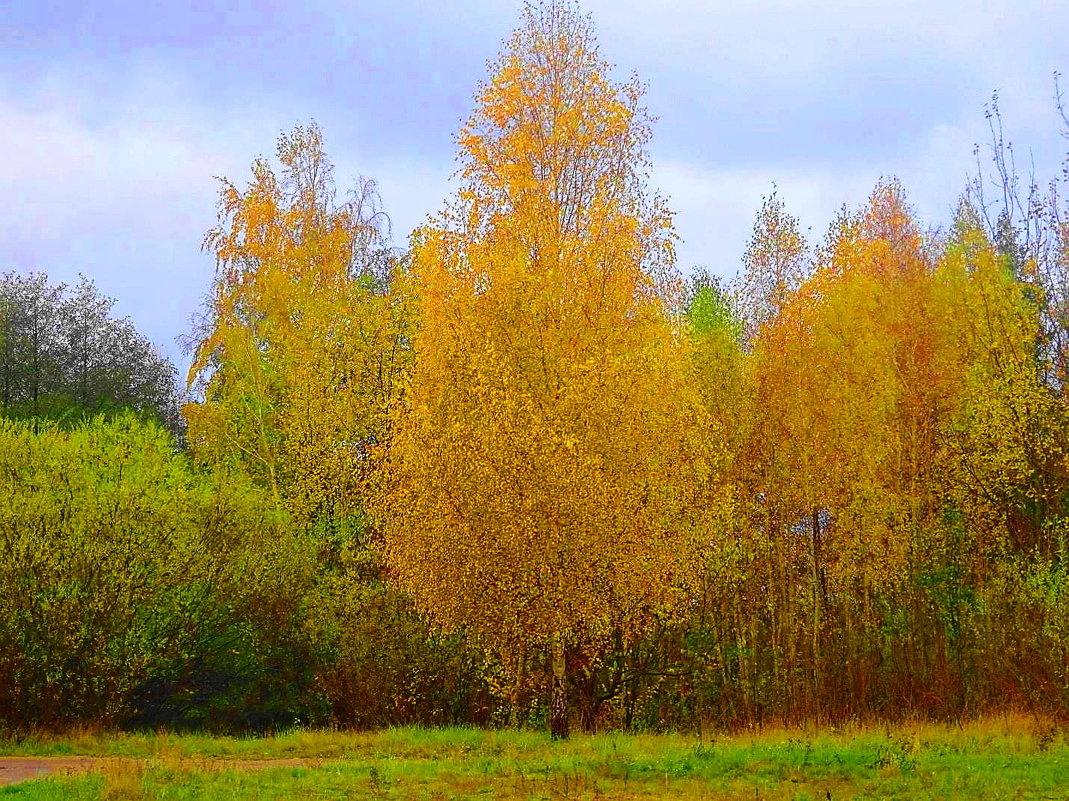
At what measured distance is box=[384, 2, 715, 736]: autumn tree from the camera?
16.9 m

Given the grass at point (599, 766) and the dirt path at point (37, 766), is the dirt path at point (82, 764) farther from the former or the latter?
the grass at point (599, 766)

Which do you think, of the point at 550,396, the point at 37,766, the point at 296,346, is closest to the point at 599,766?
the point at 550,396

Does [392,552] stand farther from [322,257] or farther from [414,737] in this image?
[322,257]

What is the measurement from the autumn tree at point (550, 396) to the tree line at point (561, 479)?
58 mm

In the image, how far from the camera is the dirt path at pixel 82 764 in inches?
570

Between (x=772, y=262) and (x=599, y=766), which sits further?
(x=772, y=262)

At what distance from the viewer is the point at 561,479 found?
16578 millimetres

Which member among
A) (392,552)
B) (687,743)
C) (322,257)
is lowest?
(687,743)

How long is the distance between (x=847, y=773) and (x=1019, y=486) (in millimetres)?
13836

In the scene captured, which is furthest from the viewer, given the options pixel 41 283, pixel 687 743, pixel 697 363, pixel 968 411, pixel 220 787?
pixel 41 283

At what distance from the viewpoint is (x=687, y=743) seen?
16750 mm

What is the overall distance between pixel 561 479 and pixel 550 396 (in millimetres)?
1841

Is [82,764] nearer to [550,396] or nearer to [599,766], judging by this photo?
[599,766]

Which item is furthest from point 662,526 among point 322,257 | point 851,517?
point 322,257
